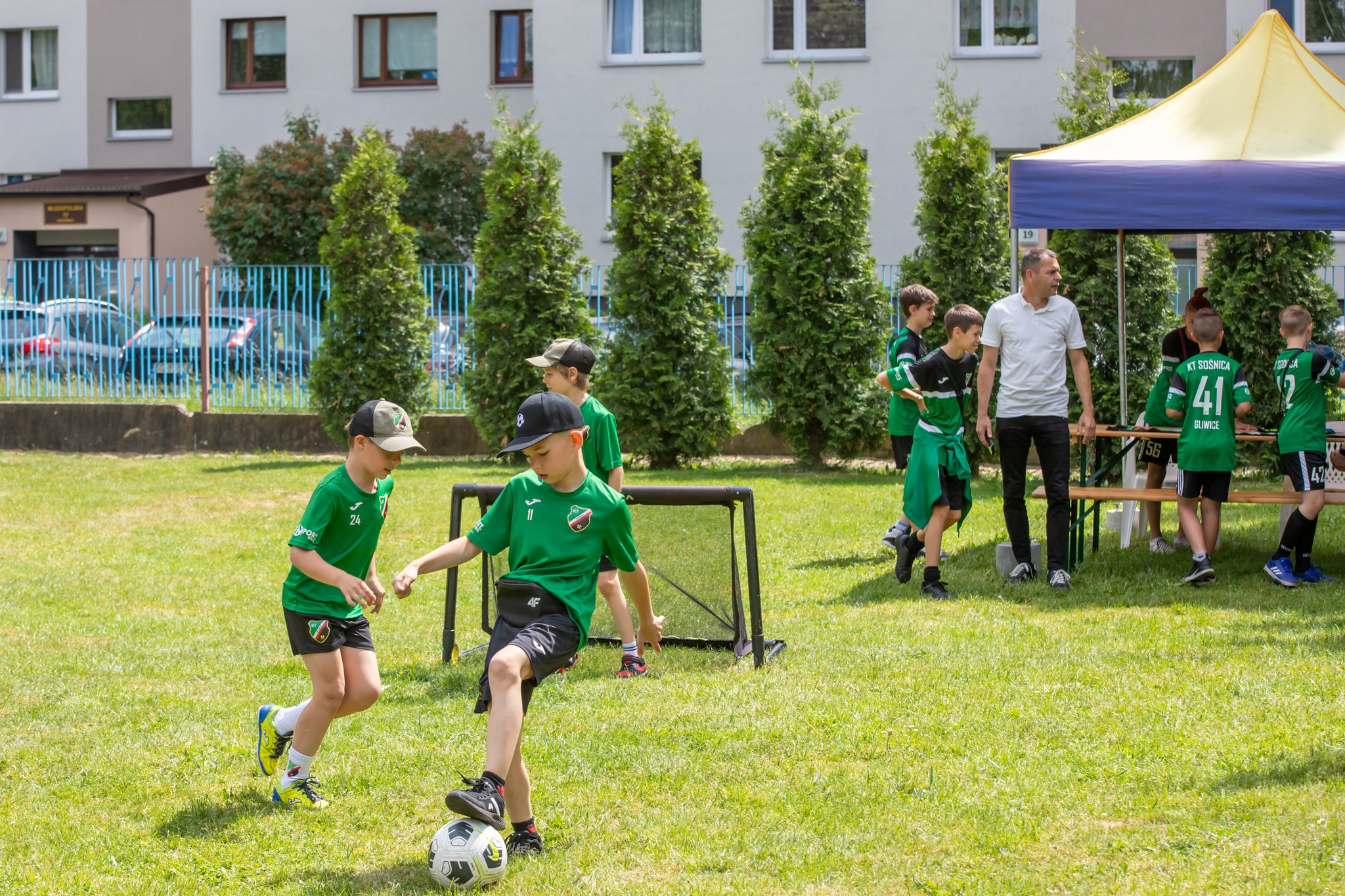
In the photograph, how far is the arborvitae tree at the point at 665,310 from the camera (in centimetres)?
A: 1570

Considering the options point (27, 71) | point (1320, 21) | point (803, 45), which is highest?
point (27, 71)

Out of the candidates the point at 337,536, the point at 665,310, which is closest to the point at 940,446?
the point at 337,536

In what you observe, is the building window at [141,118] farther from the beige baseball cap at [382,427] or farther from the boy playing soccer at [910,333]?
the beige baseball cap at [382,427]

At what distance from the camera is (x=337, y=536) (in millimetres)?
4738

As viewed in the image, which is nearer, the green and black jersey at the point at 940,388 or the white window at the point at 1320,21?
the green and black jersey at the point at 940,388

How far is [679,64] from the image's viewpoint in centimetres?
2644

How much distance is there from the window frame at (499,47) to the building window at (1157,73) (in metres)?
13.0

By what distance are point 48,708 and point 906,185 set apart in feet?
73.3

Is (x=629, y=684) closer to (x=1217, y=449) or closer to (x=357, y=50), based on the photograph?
(x=1217, y=449)

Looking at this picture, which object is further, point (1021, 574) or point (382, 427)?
point (1021, 574)

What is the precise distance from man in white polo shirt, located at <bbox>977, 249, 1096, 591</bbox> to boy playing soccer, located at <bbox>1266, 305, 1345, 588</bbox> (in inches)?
53.8

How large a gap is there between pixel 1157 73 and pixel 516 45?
46.0 feet

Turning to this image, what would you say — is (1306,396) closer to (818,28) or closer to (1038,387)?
(1038,387)

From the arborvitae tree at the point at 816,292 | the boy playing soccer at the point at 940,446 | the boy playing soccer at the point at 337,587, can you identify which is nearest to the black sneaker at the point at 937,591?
the boy playing soccer at the point at 940,446
